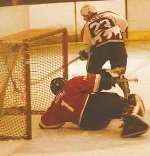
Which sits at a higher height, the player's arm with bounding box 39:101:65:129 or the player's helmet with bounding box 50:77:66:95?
the player's helmet with bounding box 50:77:66:95

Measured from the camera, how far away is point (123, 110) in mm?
4121

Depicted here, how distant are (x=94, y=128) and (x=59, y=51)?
1.10 metres

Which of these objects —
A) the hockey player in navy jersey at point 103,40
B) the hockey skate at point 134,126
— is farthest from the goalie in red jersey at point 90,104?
the hockey player in navy jersey at point 103,40

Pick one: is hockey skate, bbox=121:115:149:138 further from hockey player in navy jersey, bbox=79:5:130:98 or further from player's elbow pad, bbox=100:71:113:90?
hockey player in navy jersey, bbox=79:5:130:98

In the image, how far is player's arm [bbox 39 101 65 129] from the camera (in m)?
4.25

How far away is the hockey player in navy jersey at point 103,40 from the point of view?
5047 millimetres

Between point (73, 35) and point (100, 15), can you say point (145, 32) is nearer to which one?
point (73, 35)

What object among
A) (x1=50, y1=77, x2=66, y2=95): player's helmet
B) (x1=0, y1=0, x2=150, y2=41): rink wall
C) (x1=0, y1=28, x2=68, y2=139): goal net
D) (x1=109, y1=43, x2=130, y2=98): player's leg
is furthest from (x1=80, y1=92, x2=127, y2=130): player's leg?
(x1=0, y1=0, x2=150, y2=41): rink wall

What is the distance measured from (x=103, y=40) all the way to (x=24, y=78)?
1.24 m

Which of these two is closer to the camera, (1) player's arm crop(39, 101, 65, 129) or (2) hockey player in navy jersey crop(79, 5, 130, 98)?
(1) player's arm crop(39, 101, 65, 129)

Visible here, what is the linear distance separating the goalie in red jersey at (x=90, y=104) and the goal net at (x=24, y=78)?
0.25 metres

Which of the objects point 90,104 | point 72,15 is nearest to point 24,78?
point 90,104

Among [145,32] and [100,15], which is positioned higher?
[100,15]

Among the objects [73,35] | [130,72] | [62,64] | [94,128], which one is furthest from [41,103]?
[73,35]
